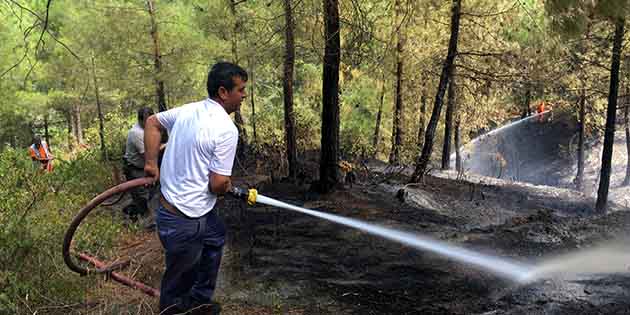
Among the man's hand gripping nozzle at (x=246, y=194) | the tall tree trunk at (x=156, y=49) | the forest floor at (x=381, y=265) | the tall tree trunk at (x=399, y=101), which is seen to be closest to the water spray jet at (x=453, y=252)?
the forest floor at (x=381, y=265)

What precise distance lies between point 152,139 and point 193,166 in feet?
1.68

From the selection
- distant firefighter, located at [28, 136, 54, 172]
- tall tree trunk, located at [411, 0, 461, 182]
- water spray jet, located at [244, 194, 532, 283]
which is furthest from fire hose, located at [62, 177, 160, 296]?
distant firefighter, located at [28, 136, 54, 172]

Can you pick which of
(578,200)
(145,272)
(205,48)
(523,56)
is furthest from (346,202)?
(578,200)

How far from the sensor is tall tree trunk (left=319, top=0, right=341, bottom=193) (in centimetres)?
873

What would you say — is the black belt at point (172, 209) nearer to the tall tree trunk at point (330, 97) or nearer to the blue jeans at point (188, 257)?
the blue jeans at point (188, 257)

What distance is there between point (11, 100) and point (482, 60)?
74.9 ft

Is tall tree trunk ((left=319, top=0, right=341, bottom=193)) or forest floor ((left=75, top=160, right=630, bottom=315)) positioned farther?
tall tree trunk ((left=319, top=0, right=341, bottom=193))

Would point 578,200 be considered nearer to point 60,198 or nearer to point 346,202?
point 346,202

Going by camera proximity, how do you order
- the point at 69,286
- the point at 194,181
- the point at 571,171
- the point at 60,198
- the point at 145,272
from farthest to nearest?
the point at 571,171
the point at 60,198
the point at 145,272
the point at 69,286
the point at 194,181

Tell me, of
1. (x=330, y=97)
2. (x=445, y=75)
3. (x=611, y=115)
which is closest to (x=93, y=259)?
(x=330, y=97)

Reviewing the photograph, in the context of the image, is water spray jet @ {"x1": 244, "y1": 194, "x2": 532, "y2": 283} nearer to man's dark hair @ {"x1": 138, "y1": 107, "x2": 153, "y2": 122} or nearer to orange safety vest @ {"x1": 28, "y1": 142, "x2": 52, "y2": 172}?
man's dark hair @ {"x1": 138, "y1": 107, "x2": 153, "y2": 122}

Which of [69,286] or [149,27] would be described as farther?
[149,27]

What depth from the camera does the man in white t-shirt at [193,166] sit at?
3.02 metres

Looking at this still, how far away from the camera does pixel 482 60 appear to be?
12.7 meters
